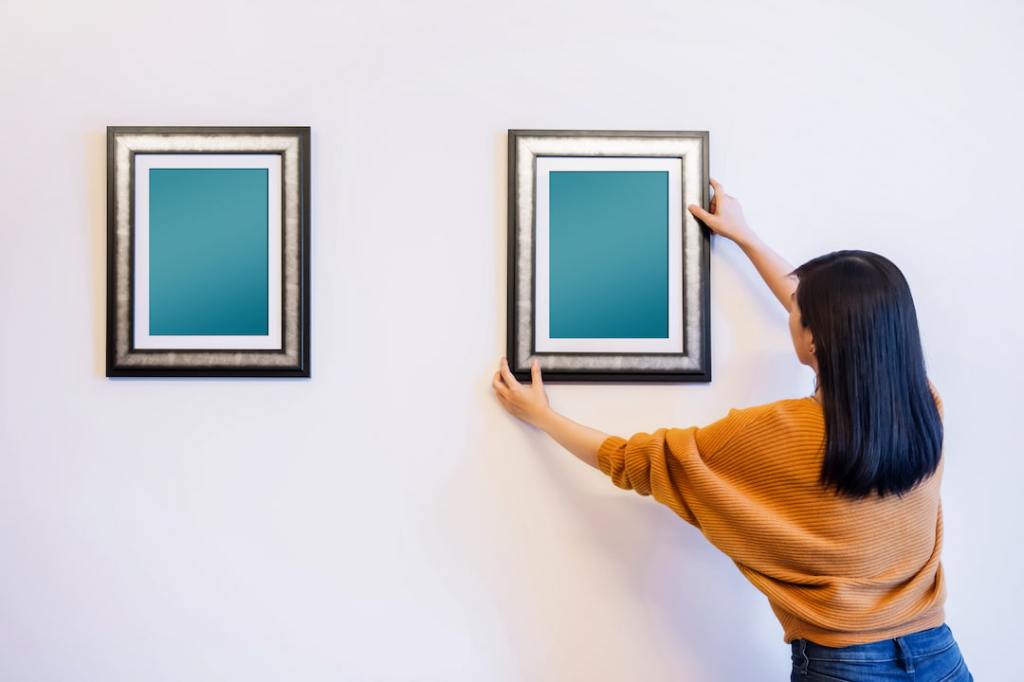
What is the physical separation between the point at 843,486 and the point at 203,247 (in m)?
1.24

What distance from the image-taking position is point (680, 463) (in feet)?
3.01

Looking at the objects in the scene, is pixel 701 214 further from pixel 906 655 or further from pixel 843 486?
pixel 906 655

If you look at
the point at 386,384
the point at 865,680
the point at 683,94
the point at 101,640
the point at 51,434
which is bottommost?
the point at 101,640

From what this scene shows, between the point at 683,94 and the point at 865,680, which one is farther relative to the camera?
the point at 683,94

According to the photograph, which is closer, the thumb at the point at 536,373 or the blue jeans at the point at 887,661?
the blue jeans at the point at 887,661

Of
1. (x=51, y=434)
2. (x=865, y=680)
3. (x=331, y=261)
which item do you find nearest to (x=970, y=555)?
(x=865, y=680)

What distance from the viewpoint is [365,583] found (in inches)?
46.0

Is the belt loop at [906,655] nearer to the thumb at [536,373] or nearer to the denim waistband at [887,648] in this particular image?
the denim waistband at [887,648]

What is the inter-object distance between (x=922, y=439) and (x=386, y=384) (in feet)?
3.07

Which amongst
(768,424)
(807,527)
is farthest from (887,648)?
(768,424)

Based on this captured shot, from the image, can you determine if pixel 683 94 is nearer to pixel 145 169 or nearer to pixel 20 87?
pixel 145 169

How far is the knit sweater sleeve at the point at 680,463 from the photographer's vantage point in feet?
2.93

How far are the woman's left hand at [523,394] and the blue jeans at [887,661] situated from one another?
582 millimetres

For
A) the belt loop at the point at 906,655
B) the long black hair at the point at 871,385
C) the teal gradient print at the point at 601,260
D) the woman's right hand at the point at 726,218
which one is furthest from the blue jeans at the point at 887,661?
the woman's right hand at the point at 726,218
